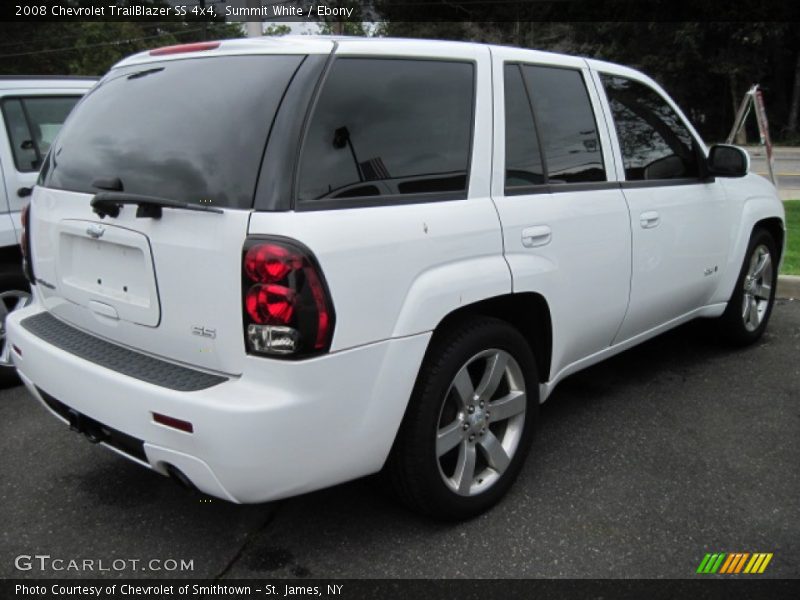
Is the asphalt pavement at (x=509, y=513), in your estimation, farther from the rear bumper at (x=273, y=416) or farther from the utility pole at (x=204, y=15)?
the utility pole at (x=204, y=15)

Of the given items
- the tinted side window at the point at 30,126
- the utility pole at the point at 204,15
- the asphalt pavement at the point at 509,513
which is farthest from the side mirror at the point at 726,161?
the utility pole at the point at 204,15

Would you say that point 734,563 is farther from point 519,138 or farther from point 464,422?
point 519,138

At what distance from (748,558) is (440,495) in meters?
1.17

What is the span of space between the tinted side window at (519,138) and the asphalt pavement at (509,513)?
4.43ft

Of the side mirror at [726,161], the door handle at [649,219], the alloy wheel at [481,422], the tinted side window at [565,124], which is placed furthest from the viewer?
the side mirror at [726,161]

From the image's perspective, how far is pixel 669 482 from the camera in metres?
3.10

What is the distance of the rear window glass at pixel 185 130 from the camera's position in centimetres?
219

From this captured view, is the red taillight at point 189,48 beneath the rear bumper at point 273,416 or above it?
above

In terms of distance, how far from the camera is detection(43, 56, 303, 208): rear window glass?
86.0 inches

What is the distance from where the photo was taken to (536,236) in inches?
111

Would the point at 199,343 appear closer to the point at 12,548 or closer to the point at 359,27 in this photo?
the point at 12,548

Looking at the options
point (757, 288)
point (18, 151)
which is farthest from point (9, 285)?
point (757, 288)

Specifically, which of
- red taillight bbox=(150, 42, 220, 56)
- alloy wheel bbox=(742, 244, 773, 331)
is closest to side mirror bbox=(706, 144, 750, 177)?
alloy wheel bbox=(742, 244, 773, 331)
